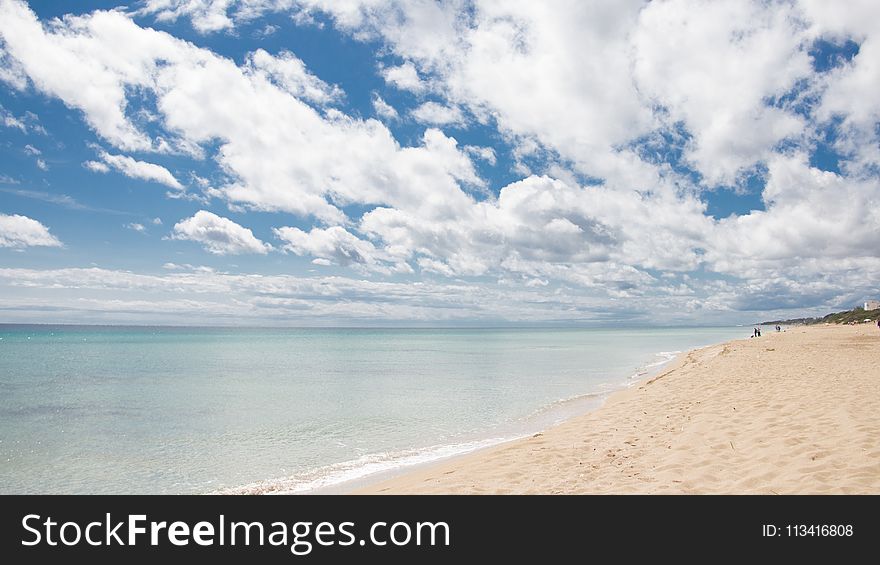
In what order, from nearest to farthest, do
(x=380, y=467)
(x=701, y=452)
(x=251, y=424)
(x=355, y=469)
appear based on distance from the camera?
(x=701, y=452), (x=355, y=469), (x=380, y=467), (x=251, y=424)

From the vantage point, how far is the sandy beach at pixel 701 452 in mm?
8484

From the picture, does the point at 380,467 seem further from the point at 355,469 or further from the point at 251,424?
the point at 251,424

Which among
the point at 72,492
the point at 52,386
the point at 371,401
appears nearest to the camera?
the point at 72,492

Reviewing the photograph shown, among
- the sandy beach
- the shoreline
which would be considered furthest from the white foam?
the sandy beach

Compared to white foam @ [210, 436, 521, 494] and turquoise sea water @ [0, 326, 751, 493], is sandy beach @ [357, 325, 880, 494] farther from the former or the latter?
turquoise sea water @ [0, 326, 751, 493]

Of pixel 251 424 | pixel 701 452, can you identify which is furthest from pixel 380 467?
pixel 251 424

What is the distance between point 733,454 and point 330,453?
35.3ft

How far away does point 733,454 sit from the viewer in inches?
395

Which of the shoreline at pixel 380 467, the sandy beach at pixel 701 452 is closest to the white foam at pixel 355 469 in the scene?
the shoreline at pixel 380 467

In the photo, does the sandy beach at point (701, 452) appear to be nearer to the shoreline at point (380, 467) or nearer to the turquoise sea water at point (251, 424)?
the shoreline at point (380, 467)

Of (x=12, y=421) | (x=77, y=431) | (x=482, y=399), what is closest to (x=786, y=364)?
(x=482, y=399)

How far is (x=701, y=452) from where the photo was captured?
10.4 metres

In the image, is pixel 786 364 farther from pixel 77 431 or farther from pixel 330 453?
pixel 77 431
